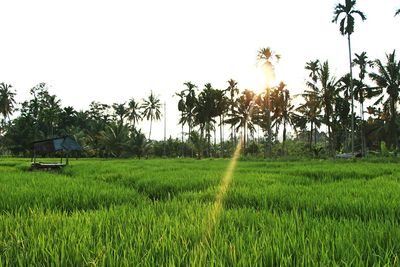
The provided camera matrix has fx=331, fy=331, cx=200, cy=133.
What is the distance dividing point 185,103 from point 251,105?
12.1 m

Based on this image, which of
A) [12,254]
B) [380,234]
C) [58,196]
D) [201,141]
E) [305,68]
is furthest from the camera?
[201,141]

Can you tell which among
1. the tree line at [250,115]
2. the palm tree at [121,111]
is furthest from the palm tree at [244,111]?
the palm tree at [121,111]

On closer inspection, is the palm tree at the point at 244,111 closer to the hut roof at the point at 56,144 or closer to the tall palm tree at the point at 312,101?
the tall palm tree at the point at 312,101

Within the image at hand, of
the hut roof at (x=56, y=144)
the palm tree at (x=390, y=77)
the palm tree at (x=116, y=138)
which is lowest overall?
the hut roof at (x=56, y=144)

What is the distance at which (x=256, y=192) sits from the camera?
518cm

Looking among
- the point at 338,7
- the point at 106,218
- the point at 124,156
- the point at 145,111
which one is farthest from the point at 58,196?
the point at 145,111

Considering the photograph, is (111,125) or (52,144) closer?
(52,144)

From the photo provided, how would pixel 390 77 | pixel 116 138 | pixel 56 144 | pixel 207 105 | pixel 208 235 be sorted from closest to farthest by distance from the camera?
pixel 208 235 < pixel 56 144 < pixel 390 77 < pixel 116 138 < pixel 207 105

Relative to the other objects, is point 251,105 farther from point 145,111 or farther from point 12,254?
point 12,254

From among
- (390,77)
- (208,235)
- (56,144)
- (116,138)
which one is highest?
(390,77)

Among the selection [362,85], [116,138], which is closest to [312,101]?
[362,85]

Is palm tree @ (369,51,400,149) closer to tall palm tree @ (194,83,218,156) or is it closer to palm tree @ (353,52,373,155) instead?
palm tree @ (353,52,373,155)

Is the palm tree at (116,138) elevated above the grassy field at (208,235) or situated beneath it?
elevated above

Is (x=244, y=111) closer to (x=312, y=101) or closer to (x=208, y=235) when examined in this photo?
(x=312, y=101)
